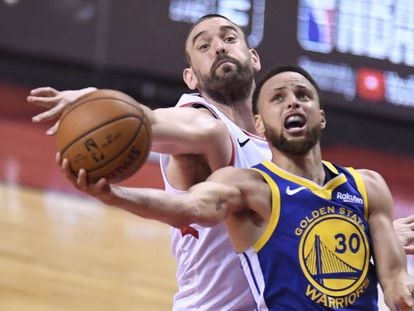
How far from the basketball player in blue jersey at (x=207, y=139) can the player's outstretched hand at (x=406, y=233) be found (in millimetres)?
608

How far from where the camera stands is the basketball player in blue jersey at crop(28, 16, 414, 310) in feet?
14.2

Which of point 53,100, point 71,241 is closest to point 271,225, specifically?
point 53,100

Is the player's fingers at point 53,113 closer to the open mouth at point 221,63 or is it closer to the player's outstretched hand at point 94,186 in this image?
the player's outstretched hand at point 94,186

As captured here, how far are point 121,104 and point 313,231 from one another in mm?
847

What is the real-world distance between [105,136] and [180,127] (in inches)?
26.3

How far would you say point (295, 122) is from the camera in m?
4.23

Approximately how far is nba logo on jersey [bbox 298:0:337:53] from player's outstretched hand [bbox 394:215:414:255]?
19.2 ft

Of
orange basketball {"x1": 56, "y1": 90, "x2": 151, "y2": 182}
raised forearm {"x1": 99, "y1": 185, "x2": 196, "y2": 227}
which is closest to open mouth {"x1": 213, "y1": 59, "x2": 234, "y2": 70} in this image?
orange basketball {"x1": 56, "y1": 90, "x2": 151, "y2": 182}

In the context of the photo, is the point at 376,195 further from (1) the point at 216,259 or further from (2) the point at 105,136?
(2) the point at 105,136

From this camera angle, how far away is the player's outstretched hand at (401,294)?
4.02m

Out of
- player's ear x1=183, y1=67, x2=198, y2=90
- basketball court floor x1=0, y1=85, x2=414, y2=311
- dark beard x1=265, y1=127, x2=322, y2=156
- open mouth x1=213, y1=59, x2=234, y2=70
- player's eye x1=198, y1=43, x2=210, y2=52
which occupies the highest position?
player's eye x1=198, y1=43, x2=210, y2=52

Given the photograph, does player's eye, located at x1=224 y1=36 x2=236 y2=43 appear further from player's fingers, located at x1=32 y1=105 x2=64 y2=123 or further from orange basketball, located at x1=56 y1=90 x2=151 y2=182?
orange basketball, located at x1=56 y1=90 x2=151 y2=182

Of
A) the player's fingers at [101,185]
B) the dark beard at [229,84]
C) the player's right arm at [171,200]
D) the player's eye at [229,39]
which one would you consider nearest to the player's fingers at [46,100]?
the player's right arm at [171,200]

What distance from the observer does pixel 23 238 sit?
799 centimetres
